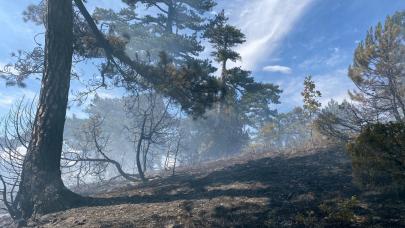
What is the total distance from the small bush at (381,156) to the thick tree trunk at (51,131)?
6.69 m

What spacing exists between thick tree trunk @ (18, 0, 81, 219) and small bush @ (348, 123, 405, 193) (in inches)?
263

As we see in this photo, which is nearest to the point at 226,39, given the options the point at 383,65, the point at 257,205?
the point at 383,65

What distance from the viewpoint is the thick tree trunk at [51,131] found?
816 centimetres

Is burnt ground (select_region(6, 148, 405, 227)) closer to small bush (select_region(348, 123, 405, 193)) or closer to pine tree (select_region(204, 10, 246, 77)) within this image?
small bush (select_region(348, 123, 405, 193))

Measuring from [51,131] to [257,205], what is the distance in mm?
5750

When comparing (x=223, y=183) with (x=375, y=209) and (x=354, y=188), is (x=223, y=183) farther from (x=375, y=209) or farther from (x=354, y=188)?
(x=375, y=209)

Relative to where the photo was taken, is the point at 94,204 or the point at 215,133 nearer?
the point at 94,204

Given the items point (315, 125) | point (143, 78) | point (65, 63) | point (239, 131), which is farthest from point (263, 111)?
point (65, 63)

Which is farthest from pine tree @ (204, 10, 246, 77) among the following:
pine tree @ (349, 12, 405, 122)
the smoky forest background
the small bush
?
the small bush

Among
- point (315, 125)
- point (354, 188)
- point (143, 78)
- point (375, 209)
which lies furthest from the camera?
point (315, 125)

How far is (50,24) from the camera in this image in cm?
930

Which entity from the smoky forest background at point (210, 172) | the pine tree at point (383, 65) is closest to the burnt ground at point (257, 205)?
the smoky forest background at point (210, 172)

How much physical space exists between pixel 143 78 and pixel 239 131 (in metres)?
21.2

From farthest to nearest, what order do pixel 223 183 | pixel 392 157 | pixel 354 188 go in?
pixel 223 183 < pixel 354 188 < pixel 392 157
